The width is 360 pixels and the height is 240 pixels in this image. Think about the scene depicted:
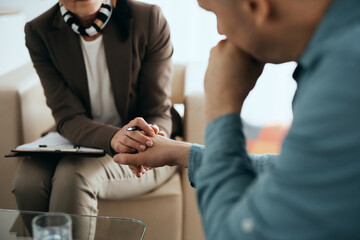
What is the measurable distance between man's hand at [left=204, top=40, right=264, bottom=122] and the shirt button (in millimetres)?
164

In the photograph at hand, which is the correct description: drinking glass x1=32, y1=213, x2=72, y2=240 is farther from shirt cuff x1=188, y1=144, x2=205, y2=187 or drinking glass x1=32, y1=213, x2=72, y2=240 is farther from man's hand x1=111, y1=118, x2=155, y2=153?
man's hand x1=111, y1=118, x2=155, y2=153

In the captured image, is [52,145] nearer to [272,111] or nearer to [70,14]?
[70,14]

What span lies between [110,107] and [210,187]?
954mm

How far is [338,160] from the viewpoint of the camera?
1.33ft

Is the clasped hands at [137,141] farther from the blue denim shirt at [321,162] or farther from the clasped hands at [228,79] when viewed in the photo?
the blue denim shirt at [321,162]

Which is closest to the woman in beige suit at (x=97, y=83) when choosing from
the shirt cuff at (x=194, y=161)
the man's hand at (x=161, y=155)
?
the man's hand at (x=161, y=155)

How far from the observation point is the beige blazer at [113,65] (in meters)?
1.37

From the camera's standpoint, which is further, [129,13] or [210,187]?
[129,13]

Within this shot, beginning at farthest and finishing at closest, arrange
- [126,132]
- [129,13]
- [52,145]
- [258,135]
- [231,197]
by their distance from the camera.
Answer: [258,135] < [129,13] < [52,145] < [126,132] < [231,197]

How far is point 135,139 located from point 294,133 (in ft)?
2.28

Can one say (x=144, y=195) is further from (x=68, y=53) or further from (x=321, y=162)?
(x=321, y=162)

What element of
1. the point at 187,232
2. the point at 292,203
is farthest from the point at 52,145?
the point at 292,203

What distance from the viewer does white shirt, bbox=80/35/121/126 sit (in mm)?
1389

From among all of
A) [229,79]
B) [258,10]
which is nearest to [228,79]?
[229,79]
